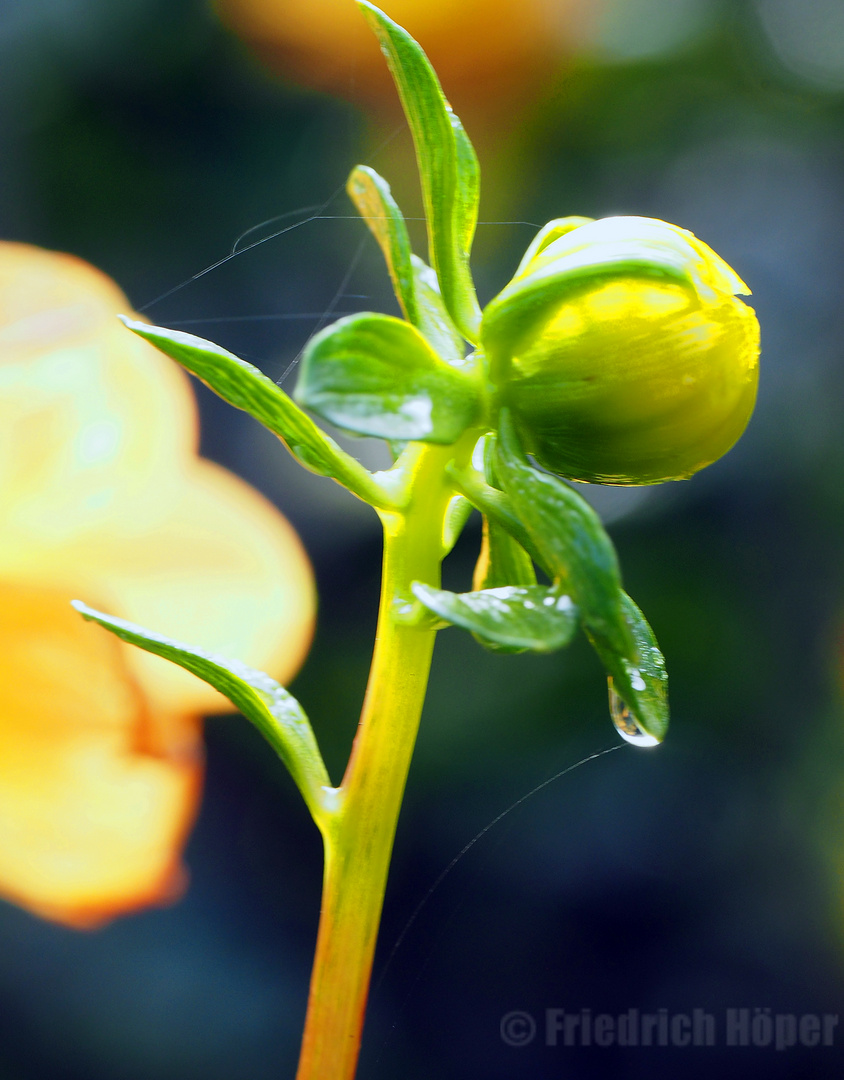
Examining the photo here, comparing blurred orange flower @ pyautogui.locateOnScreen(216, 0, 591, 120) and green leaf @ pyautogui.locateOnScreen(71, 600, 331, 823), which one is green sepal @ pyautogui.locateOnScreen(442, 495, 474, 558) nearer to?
green leaf @ pyautogui.locateOnScreen(71, 600, 331, 823)

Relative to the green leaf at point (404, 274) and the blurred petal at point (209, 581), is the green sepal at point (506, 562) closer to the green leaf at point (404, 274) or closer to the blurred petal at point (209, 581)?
the green leaf at point (404, 274)

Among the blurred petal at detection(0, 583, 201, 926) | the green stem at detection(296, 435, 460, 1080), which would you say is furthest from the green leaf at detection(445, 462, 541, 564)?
the blurred petal at detection(0, 583, 201, 926)

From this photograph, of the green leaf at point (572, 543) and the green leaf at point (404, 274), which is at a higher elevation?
the green leaf at point (404, 274)

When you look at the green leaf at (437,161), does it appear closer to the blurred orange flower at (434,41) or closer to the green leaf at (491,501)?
the green leaf at (491,501)

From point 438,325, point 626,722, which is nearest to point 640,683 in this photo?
point 626,722

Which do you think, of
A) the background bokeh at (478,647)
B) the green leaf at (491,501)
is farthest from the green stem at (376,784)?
the background bokeh at (478,647)

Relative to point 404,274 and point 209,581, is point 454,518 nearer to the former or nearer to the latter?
point 404,274

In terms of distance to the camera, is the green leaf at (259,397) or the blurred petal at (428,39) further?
the blurred petal at (428,39)

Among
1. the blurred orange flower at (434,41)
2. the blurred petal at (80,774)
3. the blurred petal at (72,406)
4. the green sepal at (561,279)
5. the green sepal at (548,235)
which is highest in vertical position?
the blurred orange flower at (434,41)
